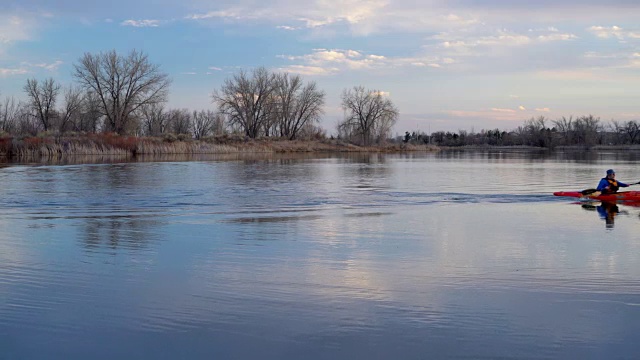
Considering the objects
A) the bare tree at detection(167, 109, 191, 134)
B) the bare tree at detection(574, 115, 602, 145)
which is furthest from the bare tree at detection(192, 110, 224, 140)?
the bare tree at detection(574, 115, 602, 145)

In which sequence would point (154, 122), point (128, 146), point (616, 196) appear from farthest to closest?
point (154, 122), point (128, 146), point (616, 196)

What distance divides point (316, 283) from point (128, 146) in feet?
151

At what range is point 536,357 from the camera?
15.8 ft

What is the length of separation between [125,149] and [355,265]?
44.8m

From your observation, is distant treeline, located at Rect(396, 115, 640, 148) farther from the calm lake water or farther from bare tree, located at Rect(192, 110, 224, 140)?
the calm lake water

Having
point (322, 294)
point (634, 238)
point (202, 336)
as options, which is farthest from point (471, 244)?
point (202, 336)

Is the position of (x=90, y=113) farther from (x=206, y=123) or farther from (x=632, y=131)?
(x=632, y=131)

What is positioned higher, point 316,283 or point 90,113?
point 90,113

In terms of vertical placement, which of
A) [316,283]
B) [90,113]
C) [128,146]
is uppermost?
[90,113]

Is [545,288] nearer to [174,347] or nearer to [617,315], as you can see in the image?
[617,315]

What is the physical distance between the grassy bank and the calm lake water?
32.7 metres

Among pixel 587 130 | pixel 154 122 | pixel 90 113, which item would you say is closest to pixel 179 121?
pixel 154 122

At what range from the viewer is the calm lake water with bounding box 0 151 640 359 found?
5.12m

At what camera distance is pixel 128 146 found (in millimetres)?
49594
